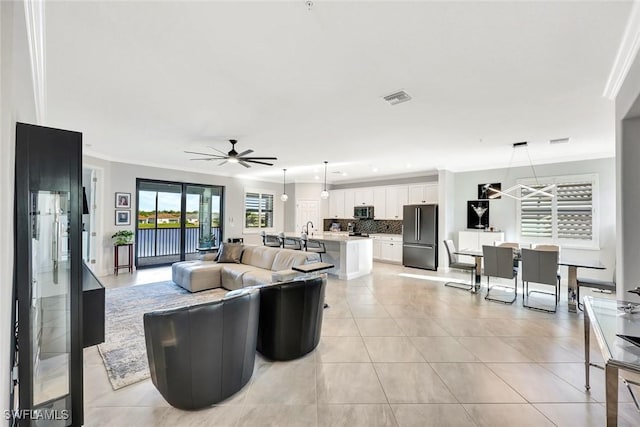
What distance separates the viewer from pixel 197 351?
1.89 metres

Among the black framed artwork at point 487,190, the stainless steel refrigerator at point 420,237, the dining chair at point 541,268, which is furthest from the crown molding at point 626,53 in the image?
the stainless steel refrigerator at point 420,237

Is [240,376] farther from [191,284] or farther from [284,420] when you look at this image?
[191,284]

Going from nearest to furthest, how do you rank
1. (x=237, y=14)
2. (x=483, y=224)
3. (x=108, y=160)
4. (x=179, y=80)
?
(x=237, y=14), (x=179, y=80), (x=108, y=160), (x=483, y=224)

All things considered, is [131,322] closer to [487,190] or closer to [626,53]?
[626,53]

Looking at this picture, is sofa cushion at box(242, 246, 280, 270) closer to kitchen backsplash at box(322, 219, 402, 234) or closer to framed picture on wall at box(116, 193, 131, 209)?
framed picture on wall at box(116, 193, 131, 209)

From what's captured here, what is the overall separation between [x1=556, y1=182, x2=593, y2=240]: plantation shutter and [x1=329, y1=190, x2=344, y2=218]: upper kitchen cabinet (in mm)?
→ 5609

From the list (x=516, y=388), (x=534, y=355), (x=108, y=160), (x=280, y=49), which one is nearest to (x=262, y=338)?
(x=516, y=388)

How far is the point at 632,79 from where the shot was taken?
2113mm

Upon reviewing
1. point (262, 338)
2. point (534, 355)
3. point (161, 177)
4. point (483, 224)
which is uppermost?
point (161, 177)

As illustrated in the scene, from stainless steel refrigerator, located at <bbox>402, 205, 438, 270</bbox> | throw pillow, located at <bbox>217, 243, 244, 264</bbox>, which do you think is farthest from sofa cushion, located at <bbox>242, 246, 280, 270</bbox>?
stainless steel refrigerator, located at <bbox>402, 205, 438, 270</bbox>

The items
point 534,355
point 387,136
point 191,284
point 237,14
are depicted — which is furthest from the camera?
point 191,284

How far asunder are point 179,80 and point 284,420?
299 centimetres

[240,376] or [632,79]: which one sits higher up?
[632,79]

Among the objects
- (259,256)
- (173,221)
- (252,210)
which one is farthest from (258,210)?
(259,256)
